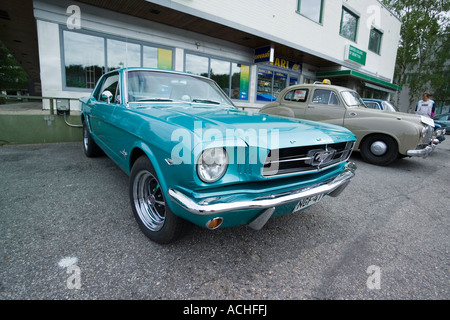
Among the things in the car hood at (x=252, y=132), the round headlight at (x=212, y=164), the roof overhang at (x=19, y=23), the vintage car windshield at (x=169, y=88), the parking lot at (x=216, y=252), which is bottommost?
the parking lot at (x=216, y=252)

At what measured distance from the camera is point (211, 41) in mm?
9031

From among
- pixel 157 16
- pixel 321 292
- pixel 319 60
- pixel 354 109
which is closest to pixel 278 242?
pixel 321 292

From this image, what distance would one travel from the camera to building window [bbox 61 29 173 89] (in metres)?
6.55

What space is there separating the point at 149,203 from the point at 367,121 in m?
5.17

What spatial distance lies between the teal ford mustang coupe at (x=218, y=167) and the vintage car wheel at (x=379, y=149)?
11.3 feet

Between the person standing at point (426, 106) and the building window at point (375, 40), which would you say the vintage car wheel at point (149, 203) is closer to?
the person standing at point (426, 106)

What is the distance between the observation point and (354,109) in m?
5.64

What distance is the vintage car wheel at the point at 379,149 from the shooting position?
525 cm

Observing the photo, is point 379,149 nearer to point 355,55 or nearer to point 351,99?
point 351,99

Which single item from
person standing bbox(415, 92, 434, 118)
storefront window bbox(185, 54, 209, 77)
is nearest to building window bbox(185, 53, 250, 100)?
storefront window bbox(185, 54, 209, 77)

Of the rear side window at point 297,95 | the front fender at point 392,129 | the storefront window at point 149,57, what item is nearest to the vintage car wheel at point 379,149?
the front fender at point 392,129

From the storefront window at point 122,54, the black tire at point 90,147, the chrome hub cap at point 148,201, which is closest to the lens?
the chrome hub cap at point 148,201

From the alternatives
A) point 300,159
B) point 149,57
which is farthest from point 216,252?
point 149,57
